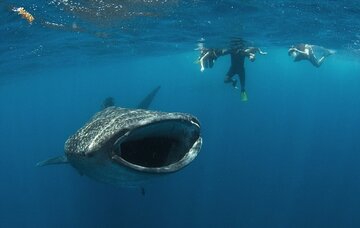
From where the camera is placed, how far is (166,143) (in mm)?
4508

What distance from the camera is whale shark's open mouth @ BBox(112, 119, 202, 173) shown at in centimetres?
362

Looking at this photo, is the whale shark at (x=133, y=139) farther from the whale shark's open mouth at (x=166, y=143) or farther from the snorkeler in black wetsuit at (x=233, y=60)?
the snorkeler in black wetsuit at (x=233, y=60)

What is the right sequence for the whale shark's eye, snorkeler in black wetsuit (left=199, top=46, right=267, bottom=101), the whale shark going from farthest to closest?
snorkeler in black wetsuit (left=199, top=46, right=267, bottom=101) → the whale shark's eye → the whale shark

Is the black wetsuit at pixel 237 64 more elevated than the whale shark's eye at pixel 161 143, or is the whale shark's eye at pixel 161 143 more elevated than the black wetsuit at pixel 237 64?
the whale shark's eye at pixel 161 143

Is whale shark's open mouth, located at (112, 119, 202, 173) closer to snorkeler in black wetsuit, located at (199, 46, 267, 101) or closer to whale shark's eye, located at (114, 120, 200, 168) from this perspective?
whale shark's eye, located at (114, 120, 200, 168)

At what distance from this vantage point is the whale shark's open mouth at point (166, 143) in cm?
362

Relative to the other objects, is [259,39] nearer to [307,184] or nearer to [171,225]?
[171,225]

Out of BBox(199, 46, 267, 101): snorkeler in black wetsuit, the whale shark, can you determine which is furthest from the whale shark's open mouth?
BBox(199, 46, 267, 101): snorkeler in black wetsuit

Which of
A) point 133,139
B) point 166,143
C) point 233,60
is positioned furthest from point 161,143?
point 233,60

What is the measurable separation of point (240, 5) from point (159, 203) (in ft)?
53.4

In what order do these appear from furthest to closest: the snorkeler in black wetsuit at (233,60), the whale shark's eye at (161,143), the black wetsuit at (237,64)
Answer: the black wetsuit at (237,64) < the snorkeler in black wetsuit at (233,60) < the whale shark's eye at (161,143)

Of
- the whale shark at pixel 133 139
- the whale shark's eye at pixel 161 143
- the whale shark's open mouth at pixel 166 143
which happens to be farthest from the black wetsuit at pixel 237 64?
the whale shark at pixel 133 139

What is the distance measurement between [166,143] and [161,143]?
108mm

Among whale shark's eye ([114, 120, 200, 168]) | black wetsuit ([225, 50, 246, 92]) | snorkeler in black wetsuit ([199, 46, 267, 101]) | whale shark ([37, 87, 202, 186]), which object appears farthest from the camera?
black wetsuit ([225, 50, 246, 92])
